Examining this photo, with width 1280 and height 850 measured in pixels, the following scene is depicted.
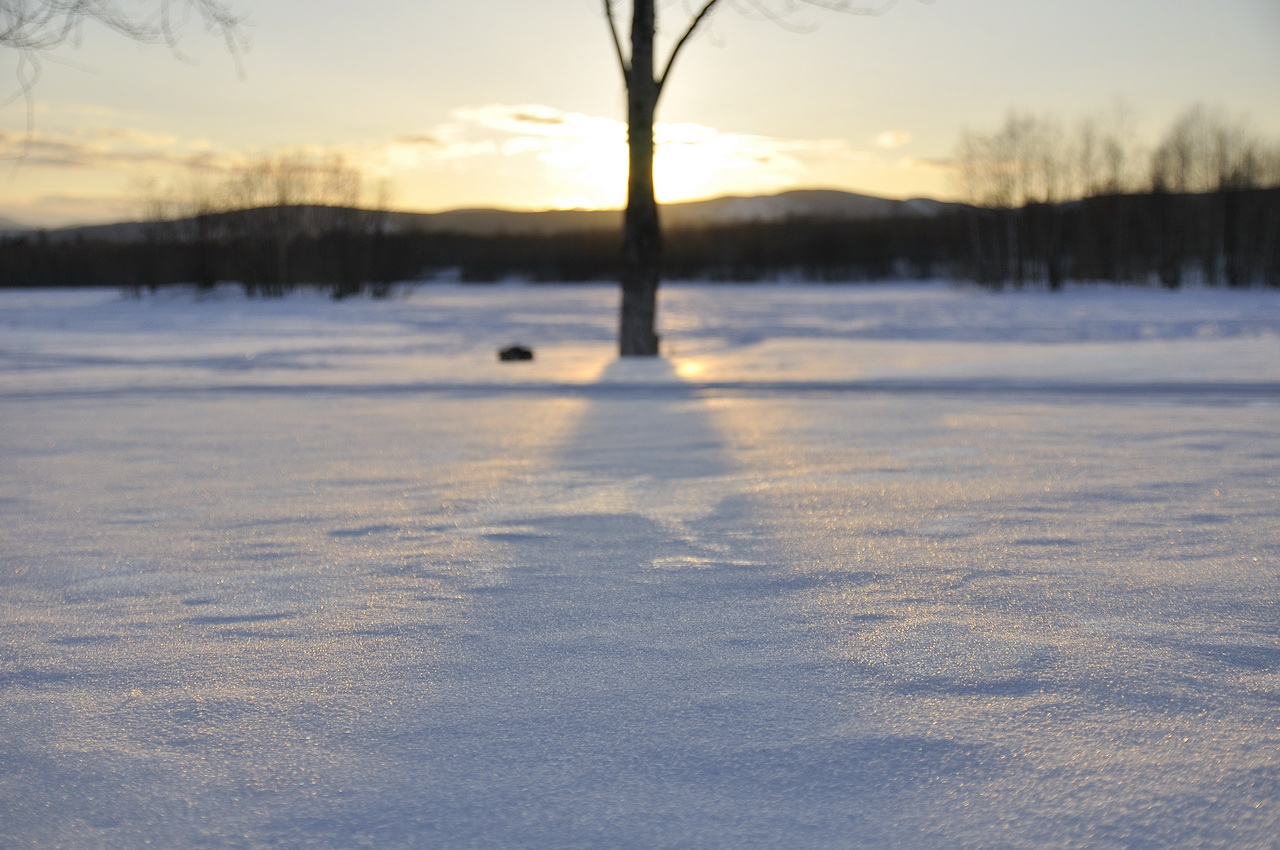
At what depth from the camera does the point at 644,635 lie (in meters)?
2.27

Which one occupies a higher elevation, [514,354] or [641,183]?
[641,183]

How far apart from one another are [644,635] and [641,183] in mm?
8947

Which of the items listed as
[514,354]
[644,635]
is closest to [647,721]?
[644,635]

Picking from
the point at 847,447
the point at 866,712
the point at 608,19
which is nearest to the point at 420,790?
the point at 866,712

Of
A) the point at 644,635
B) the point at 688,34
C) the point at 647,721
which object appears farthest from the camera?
the point at 688,34

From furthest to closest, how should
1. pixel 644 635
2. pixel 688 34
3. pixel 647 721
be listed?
pixel 688 34, pixel 644 635, pixel 647 721

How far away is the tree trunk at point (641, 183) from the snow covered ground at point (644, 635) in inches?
207

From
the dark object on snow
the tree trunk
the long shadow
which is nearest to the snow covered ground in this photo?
the long shadow

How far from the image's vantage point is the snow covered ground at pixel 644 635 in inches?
59.4

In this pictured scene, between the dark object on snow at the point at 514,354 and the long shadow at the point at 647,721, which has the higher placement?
the dark object on snow at the point at 514,354

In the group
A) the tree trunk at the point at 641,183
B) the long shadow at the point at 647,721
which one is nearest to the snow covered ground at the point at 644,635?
the long shadow at the point at 647,721

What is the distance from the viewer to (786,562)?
2.89 meters

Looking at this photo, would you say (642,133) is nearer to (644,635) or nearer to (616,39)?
(616,39)

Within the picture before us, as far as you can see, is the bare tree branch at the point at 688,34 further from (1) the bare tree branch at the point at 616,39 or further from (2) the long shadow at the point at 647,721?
(2) the long shadow at the point at 647,721
